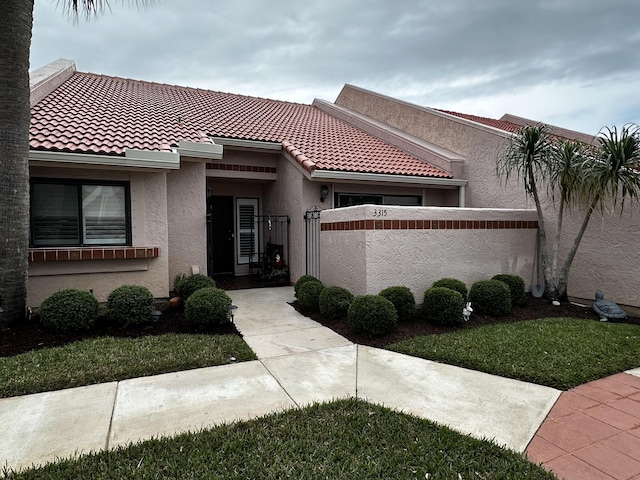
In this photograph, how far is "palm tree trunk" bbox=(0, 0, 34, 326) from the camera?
5684 millimetres

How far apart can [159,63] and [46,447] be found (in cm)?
1206

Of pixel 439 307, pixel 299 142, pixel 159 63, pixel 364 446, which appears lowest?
pixel 364 446

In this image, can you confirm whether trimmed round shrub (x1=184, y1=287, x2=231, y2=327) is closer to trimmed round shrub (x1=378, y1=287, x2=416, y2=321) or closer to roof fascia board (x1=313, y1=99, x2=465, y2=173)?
trimmed round shrub (x1=378, y1=287, x2=416, y2=321)

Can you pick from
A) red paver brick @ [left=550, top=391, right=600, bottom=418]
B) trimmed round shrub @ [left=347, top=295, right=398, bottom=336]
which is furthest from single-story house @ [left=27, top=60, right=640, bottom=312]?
red paver brick @ [left=550, top=391, right=600, bottom=418]

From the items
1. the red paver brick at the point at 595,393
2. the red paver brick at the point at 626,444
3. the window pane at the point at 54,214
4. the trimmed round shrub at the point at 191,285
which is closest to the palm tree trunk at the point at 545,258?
the red paver brick at the point at 595,393

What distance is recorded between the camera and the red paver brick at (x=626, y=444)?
298cm

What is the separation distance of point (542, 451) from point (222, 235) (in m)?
Answer: 10.5

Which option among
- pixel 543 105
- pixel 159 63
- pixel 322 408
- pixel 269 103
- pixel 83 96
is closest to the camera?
pixel 322 408

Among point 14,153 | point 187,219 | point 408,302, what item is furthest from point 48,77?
point 408,302

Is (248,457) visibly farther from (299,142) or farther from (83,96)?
(83,96)

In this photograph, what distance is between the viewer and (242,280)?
11117 mm

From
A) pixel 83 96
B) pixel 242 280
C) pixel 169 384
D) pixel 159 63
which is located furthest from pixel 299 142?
pixel 169 384

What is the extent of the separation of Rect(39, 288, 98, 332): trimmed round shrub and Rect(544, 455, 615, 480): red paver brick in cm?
642

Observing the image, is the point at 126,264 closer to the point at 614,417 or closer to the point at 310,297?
the point at 310,297
